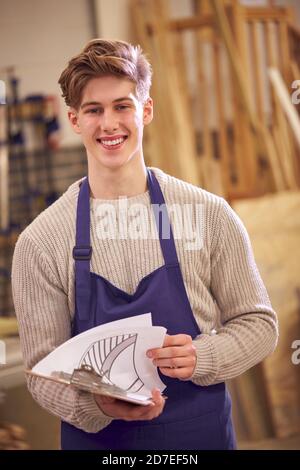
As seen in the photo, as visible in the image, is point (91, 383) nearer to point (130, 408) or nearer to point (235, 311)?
point (130, 408)

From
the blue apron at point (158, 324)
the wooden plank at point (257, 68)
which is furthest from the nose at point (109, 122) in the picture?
the wooden plank at point (257, 68)

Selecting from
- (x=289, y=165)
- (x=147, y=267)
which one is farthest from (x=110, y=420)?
(x=289, y=165)

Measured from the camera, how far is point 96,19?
3.59 meters

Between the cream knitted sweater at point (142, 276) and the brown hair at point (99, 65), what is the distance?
0.80 feet

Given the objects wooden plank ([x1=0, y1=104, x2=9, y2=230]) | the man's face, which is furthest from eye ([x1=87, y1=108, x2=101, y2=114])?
wooden plank ([x1=0, y1=104, x2=9, y2=230])

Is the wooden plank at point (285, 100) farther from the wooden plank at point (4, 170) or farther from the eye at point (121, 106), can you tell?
the eye at point (121, 106)

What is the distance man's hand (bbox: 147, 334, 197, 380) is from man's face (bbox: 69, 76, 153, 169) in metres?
0.38

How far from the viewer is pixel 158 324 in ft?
5.08

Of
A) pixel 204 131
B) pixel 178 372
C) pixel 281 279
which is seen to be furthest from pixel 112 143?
pixel 204 131

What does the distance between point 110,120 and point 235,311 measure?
1.57ft

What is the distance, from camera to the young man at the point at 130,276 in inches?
59.2

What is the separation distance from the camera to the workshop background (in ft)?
10.9

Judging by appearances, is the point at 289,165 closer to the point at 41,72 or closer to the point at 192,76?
the point at 192,76

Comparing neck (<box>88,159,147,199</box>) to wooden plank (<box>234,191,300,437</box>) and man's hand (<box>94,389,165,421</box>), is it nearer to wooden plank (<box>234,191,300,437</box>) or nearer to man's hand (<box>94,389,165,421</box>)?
man's hand (<box>94,389,165,421</box>)
